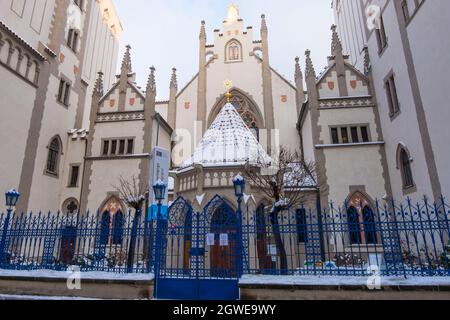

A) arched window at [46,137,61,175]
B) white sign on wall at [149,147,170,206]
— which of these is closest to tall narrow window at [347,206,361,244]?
white sign on wall at [149,147,170,206]

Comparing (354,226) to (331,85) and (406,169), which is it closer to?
(406,169)

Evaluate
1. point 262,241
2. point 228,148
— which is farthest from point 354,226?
point 228,148

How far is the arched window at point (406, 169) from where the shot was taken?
15.1 m

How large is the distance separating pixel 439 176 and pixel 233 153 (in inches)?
388

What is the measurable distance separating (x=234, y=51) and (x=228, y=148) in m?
12.9

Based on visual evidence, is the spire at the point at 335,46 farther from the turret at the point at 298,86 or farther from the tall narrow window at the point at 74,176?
the tall narrow window at the point at 74,176

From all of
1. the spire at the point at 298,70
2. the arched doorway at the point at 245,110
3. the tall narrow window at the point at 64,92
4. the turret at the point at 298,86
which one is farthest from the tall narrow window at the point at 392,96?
the tall narrow window at the point at 64,92

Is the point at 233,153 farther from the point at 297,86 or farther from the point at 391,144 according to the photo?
the point at 297,86

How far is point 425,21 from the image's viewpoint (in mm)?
13523

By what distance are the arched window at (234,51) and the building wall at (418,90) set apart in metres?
11.4

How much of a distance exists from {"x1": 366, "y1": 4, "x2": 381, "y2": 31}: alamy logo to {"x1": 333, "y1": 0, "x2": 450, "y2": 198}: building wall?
47cm

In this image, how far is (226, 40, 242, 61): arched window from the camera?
26.3m

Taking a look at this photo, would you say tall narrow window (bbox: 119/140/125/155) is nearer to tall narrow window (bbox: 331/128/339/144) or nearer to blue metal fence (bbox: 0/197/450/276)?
blue metal fence (bbox: 0/197/450/276)
